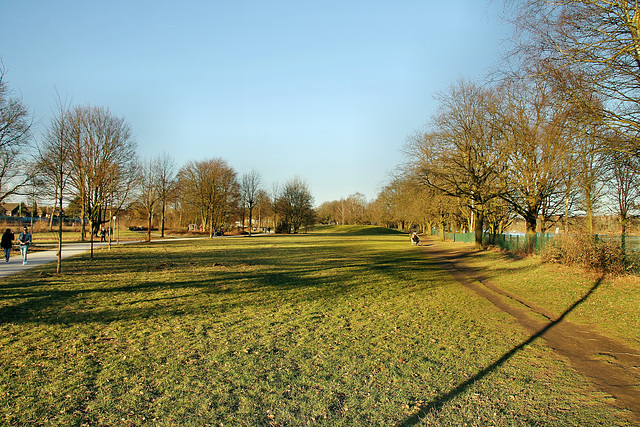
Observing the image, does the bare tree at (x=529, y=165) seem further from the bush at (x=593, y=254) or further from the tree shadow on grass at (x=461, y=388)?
the tree shadow on grass at (x=461, y=388)

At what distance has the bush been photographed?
1229 centimetres

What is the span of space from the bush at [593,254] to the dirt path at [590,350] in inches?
81.8

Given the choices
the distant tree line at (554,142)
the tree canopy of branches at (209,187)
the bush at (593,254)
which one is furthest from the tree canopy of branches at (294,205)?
the bush at (593,254)

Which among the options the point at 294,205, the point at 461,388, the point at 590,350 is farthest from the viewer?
the point at 294,205

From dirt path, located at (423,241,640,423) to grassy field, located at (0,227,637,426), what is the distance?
0.28 metres

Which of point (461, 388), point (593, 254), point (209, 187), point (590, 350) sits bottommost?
point (590, 350)

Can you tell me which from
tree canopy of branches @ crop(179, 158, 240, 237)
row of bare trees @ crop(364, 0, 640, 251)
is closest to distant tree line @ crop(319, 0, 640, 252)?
row of bare trees @ crop(364, 0, 640, 251)

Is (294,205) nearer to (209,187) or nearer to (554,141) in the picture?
(209,187)

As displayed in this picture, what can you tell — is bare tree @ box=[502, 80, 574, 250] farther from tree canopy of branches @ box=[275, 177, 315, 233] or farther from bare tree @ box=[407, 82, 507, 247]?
tree canopy of branches @ box=[275, 177, 315, 233]

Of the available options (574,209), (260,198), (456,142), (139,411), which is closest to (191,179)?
(260,198)

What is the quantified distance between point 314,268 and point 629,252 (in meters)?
11.4

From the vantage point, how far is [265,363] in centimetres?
532

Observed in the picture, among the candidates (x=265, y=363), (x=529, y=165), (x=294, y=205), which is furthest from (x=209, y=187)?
(x=265, y=363)

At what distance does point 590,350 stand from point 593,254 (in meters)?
8.13
